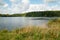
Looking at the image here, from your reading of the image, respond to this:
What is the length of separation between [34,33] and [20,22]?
10.7 inches

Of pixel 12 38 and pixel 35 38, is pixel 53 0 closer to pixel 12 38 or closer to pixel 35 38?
pixel 35 38

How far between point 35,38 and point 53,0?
0.64 m

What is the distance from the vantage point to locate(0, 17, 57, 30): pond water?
2355 mm

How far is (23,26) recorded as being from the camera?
2.38 m

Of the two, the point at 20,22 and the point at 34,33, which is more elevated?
the point at 20,22

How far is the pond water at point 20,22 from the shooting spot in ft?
7.73

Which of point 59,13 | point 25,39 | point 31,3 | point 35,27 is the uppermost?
point 31,3

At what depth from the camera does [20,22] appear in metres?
2.36

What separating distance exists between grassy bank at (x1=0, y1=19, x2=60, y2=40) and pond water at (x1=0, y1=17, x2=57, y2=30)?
0.20ft

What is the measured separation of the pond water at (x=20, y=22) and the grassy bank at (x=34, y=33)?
2.4 inches

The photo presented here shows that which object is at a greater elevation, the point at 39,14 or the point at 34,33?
the point at 39,14

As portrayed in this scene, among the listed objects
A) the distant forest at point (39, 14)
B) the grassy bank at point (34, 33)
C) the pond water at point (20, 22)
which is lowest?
the grassy bank at point (34, 33)

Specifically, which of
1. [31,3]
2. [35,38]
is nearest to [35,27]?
[35,38]

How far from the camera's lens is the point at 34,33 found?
235cm
